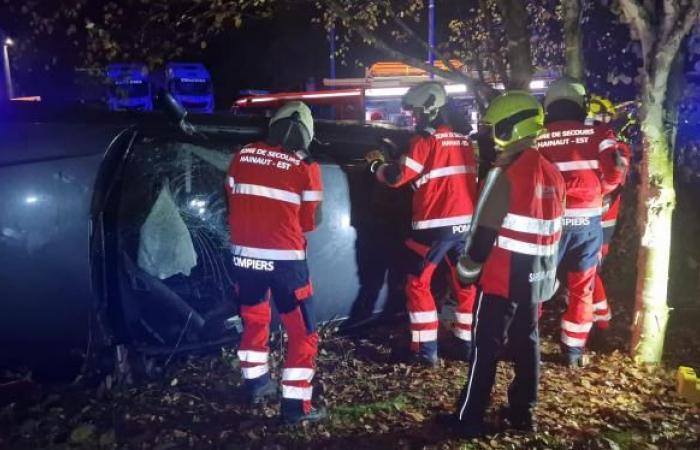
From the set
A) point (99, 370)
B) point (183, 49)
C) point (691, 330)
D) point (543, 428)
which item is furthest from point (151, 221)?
point (691, 330)

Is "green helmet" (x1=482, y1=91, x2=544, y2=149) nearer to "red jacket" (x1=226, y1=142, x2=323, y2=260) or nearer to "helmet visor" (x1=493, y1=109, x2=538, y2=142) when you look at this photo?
"helmet visor" (x1=493, y1=109, x2=538, y2=142)

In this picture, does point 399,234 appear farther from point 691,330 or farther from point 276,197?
point 691,330

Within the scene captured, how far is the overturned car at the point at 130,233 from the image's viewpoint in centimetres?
313

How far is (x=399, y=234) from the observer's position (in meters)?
4.33

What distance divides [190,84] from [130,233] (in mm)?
23029

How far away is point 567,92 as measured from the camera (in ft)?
13.2

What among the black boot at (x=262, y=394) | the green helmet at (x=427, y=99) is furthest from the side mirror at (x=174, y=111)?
the black boot at (x=262, y=394)

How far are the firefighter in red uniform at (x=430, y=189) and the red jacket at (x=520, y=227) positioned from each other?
3.13 ft

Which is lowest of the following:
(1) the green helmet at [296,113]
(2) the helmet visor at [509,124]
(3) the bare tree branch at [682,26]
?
(2) the helmet visor at [509,124]

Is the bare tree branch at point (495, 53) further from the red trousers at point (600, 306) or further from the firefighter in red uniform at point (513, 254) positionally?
the firefighter in red uniform at point (513, 254)

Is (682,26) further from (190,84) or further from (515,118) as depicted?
(190,84)

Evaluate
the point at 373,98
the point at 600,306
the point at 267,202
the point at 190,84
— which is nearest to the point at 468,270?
the point at 267,202

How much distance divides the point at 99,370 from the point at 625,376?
3.33 m

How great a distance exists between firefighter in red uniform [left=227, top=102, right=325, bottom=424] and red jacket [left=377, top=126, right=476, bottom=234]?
2.56 feet
